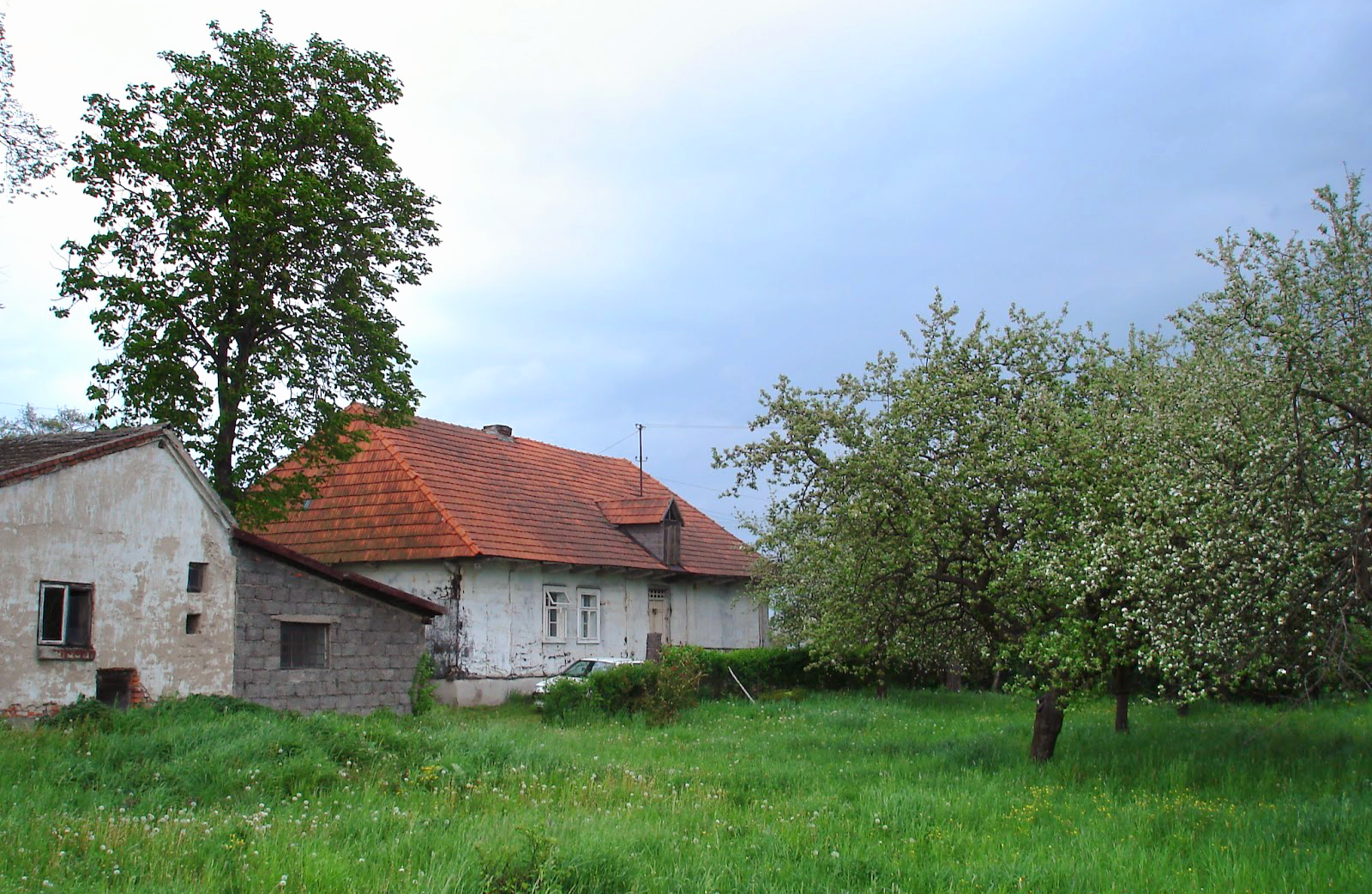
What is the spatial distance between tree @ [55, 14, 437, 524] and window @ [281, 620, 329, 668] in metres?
2.80

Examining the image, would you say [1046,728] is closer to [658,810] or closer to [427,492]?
[658,810]

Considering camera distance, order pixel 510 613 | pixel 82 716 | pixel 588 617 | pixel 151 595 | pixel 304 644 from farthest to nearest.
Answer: pixel 588 617, pixel 510 613, pixel 304 644, pixel 151 595, pixel 82 716

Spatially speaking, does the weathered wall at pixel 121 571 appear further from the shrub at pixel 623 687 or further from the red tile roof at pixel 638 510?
the red tile roof at pixel 638 510

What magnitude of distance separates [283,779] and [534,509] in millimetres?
18168

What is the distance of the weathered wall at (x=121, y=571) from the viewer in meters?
15.3

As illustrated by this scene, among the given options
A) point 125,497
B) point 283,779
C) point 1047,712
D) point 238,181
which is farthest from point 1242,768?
point 238,181

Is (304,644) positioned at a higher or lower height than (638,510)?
lower

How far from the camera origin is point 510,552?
87.4 ft

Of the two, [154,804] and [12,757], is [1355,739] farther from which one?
[12,757]

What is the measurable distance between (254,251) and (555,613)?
12.7m

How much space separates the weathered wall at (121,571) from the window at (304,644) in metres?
1.20

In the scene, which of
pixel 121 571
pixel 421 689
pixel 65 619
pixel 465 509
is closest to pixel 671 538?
pixel 465 509

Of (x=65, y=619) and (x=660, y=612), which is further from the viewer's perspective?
(x=660, y=612)

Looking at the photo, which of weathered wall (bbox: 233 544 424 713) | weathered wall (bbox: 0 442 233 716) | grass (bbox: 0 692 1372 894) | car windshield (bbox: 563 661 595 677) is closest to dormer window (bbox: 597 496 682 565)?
car windshield (bbox: 563 661 595 677)
